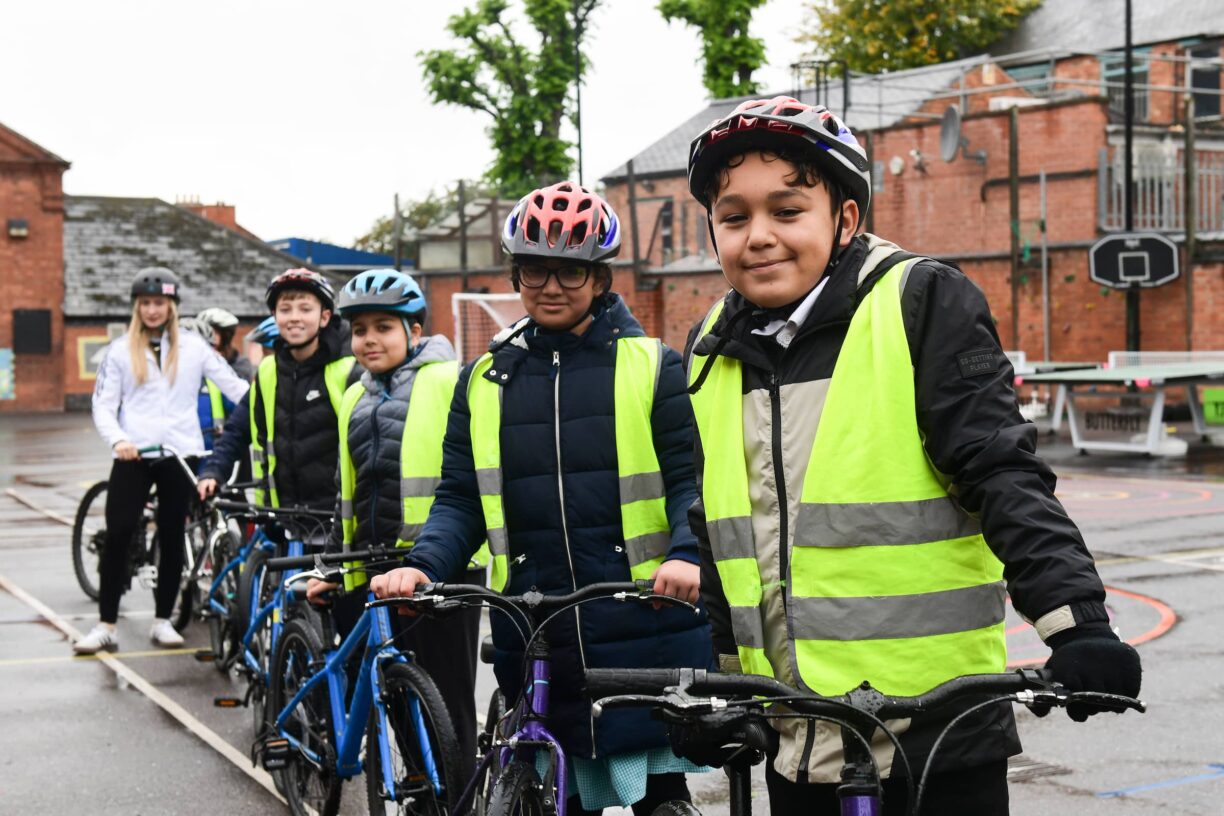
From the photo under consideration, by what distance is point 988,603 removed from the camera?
2.74 metres

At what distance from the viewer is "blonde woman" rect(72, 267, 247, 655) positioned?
941cm

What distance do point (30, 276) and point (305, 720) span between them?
43709 mm

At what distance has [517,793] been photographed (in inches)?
150

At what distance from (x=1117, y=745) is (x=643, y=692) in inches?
182

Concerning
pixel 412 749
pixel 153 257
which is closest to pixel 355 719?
pixel 412 749

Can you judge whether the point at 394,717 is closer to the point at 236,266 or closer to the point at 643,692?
the point at 643,692

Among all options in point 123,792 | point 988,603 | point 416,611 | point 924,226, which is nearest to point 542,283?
point 416,611

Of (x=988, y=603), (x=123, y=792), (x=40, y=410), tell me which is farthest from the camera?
(x=40, y=410)

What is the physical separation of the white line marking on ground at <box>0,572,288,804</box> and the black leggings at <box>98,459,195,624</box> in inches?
17.3

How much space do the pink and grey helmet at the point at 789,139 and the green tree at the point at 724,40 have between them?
4920 cm

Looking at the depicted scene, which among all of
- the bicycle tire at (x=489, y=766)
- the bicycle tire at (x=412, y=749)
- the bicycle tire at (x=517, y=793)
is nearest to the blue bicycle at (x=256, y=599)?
the bicycle tire at (x=412, y=749)

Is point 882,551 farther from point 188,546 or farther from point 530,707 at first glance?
point 188,546

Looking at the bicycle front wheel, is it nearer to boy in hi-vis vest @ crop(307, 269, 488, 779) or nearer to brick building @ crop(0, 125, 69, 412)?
boy in hi-vis vest @ crop(307, 269, 488, 779)

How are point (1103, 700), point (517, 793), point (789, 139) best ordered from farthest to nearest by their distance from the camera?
point (517, 793) → point (789, 139) → point (1103, 700)
